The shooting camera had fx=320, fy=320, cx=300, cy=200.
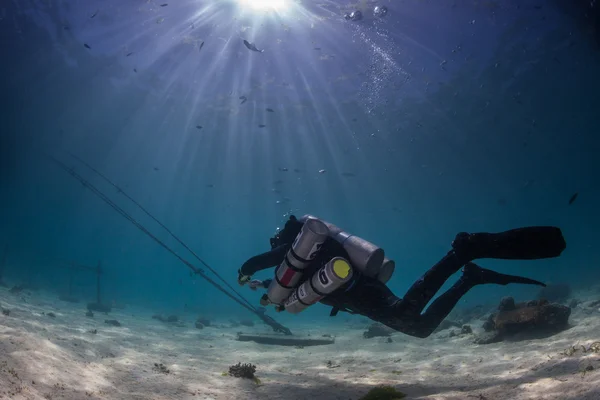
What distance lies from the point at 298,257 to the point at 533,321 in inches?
280

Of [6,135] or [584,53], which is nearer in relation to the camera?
[584,53]

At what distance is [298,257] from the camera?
15.4 ft

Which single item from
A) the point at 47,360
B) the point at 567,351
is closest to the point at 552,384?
the point at 567,351

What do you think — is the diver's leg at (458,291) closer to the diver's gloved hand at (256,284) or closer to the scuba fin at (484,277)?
the scuba fin at (484,277)

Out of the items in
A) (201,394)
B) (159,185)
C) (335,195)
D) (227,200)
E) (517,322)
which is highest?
(159,185)

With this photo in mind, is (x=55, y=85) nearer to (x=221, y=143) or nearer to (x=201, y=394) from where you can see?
(x=221, y=143)

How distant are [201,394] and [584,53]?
25909 millimetres

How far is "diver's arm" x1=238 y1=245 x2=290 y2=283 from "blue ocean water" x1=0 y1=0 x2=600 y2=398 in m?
13.7

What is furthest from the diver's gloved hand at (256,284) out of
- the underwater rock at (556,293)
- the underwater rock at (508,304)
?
the underwater rock at (556,293)

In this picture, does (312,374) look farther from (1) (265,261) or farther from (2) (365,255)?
(2) (365,255)

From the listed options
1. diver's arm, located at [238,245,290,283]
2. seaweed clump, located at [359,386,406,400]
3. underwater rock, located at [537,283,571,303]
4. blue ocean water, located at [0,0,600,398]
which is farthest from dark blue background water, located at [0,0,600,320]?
seaweed clump, located at [359,386,406,400]

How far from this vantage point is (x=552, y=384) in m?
3.91

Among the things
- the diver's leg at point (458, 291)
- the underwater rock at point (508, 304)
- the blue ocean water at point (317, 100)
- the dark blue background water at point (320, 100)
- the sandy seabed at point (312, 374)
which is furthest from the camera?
the dark blue background water at point (320, 100)

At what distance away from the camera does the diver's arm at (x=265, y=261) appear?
218 inches
